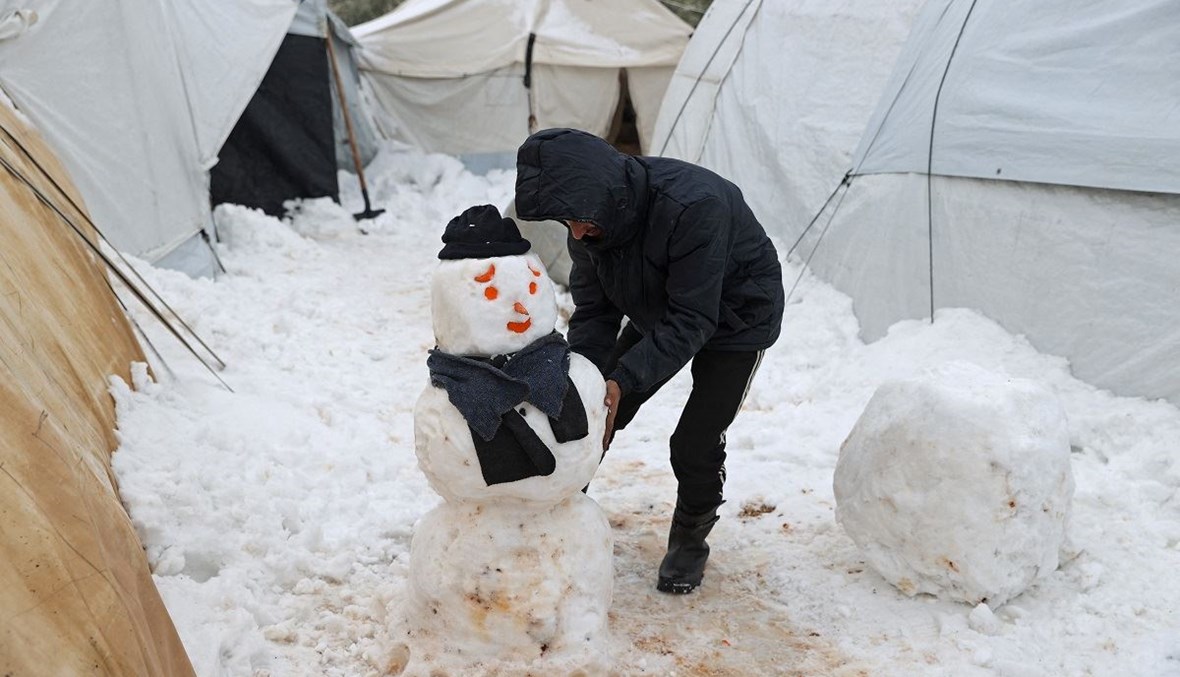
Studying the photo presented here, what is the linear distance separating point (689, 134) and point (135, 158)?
17.3 feet

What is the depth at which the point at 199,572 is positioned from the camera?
3090 mm

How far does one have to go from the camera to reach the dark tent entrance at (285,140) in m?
10.0

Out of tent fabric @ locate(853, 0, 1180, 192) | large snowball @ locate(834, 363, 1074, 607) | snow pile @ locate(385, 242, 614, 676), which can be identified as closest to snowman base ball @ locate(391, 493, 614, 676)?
snow pile @ locate(385, 242, 614, 676)

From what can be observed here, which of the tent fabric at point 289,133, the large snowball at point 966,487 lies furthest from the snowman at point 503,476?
the tent fabric at point 289,133

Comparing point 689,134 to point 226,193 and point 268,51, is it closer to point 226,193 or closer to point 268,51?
point 268,51

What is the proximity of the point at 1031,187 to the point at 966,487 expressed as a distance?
2.56 m

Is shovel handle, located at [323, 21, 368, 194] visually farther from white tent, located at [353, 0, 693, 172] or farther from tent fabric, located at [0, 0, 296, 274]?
tent fabric, located at [0, 0, 296, 274]

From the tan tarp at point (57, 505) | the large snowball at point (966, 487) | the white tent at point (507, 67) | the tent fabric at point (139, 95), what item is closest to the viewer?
the tan tarp at point (57, 505)

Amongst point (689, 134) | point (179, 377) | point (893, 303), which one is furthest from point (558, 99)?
point (179, 377)

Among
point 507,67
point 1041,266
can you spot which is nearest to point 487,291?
point 1041,266

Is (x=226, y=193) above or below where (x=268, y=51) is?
below

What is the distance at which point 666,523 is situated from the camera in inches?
159

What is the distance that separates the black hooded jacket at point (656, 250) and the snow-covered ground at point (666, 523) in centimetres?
100

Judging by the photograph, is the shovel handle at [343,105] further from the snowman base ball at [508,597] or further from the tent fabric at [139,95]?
the snowman base ball at [508,597]
